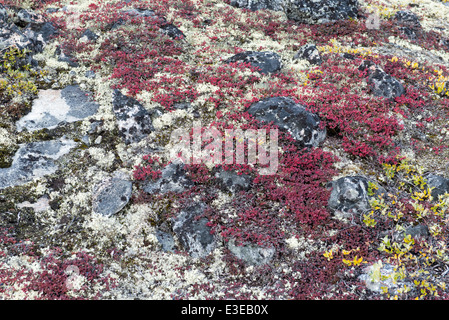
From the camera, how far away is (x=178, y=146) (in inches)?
406

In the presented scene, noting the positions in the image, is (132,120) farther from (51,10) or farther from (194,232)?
(51,10)

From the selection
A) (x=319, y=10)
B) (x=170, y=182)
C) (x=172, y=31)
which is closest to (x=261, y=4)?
(x=319, y=10)

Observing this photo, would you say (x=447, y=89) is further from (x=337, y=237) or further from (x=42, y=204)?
(x=42, y=204)

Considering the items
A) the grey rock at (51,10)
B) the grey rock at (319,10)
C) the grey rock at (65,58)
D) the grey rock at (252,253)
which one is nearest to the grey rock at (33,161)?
the grey rock at (65,58)

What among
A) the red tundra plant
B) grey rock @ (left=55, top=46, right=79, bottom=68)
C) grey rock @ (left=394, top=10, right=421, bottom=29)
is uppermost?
grey rock @ (left=394, top=10, right=421, bottom=29)

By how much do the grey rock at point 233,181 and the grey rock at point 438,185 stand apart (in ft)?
17.6

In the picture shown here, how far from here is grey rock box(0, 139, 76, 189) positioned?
893 cm

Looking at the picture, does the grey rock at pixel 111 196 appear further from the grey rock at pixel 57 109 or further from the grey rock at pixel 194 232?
the grey rock at pixel 57 109

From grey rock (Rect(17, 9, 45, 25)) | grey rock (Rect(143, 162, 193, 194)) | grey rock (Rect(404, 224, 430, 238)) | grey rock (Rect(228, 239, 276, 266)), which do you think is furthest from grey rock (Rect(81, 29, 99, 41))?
grey rock (Rect(404, 224, 430, 238))

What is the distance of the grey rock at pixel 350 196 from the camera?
852 cm

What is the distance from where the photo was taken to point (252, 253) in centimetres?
781

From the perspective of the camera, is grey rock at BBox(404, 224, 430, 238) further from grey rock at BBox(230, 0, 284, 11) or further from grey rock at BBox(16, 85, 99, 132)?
grey rock at BBox(230, 0, 284, 11)

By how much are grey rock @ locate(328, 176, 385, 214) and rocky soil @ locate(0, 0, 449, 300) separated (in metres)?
0.06
